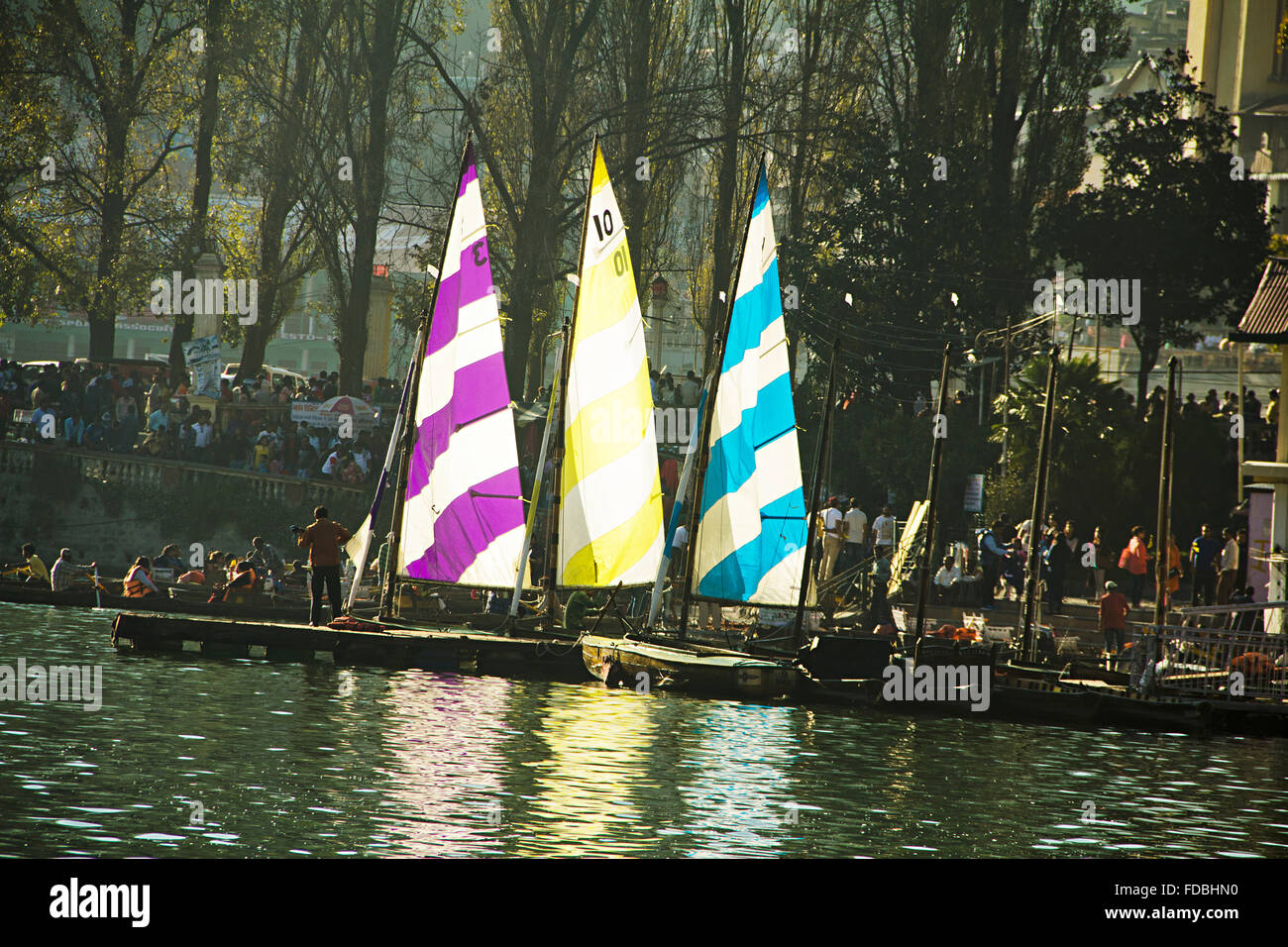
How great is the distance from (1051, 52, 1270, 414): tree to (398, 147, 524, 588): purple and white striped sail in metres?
21.3

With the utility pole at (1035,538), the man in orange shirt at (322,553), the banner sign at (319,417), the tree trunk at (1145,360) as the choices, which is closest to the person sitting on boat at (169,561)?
the banner sign at (319,417)

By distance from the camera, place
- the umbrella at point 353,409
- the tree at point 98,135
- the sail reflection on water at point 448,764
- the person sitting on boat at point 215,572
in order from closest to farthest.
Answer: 1. the sail reflection on water at point 448,764
2. the person sitting on boat at point 215,572
3. the umbrella at point 353,409
4. the tree at point 98,135

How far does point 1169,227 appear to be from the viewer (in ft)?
149

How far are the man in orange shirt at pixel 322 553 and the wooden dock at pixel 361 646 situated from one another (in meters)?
0.70

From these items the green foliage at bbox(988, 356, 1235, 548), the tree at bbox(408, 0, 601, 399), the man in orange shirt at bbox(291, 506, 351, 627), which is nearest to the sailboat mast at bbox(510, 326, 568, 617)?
the man in orange shirt at bbox(291, 506, 351, 627)

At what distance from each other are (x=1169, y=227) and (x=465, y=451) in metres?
23.6

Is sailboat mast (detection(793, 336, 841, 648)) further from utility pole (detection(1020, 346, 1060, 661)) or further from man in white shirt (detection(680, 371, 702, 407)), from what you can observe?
man in white shirt (detection(680, 371, 702, 407))

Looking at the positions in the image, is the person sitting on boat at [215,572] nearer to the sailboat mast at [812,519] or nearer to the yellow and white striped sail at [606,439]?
the yellow and white striped sail at [606,439]

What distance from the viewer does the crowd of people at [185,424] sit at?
46.8m

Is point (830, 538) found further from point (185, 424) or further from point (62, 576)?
point (185, 424)

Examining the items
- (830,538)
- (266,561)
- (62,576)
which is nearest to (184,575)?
(266,561)

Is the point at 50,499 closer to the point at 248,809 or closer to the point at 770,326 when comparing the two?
the point at 770,326

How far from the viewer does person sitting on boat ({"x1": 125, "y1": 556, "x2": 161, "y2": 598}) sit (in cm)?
3659
